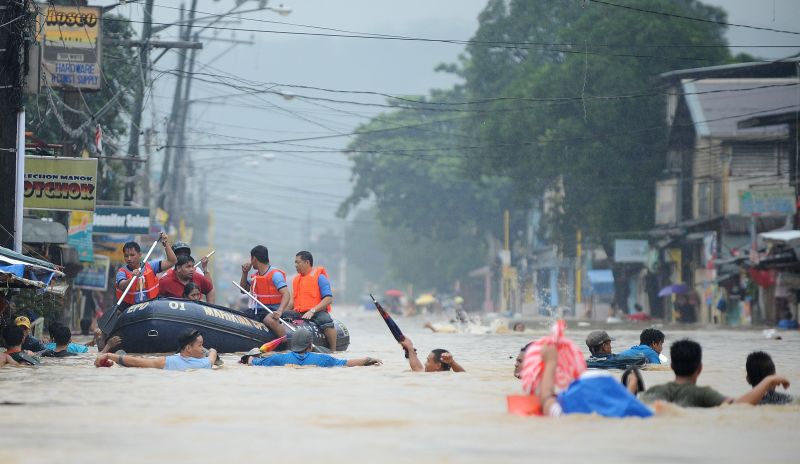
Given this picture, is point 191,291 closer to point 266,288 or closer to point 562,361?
point 266,288

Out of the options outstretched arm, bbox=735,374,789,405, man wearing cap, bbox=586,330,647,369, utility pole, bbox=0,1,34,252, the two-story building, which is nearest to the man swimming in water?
man wearing cap, bbox=586,330,647,369

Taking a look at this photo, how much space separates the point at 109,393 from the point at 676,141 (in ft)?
145

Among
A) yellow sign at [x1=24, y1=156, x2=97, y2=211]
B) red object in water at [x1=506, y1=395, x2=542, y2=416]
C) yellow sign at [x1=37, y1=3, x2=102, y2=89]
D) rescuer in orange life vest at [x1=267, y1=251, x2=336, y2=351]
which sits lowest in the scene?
red object in water at [x1=506, y1=395, x2=542, y2=416]

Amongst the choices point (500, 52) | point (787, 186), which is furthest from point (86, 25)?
point (500, 52)

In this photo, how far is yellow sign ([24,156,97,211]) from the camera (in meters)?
26.8

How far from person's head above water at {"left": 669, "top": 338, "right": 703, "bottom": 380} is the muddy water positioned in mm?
442

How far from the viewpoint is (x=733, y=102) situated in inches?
2041

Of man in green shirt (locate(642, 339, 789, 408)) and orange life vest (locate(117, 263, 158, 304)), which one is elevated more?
orange life vest (locate(117, 263, 158, 304))

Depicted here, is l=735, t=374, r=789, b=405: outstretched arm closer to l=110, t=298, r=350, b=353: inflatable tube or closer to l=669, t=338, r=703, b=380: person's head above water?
l=669, t=338, r=703, b=380: person's head above water

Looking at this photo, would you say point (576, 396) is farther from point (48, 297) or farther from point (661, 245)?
point (661, 245)

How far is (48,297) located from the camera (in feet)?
89.7

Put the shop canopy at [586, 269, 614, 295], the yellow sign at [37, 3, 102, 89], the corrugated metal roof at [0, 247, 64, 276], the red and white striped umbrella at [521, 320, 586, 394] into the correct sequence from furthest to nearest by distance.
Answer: the shop canopy at [586, 269, 614, 295]
the yellow sign at [37, 3, 102, 89]
the corrugated metal roof at [0, 247, 64, 276]
the red and white striped umbrella at [521, 320, 586, 394]

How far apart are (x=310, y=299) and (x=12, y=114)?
569cm

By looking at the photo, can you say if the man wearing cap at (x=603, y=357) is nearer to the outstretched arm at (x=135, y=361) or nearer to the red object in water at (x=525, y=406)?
the red object in water at (x=525, y=406)
